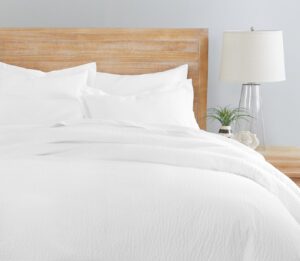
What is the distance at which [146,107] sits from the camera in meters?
4.02

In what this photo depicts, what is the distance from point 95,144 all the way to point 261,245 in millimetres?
1005

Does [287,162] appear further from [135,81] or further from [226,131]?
[135,81]

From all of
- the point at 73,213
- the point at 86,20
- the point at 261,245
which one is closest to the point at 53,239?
the point at 73,213

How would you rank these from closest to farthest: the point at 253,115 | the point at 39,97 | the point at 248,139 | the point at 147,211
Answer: the point at 147,211
the point at 39,97
the point at 248,139
the point at 253,115

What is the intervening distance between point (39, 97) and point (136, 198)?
193 centimetres

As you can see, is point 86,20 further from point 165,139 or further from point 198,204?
point 198,204

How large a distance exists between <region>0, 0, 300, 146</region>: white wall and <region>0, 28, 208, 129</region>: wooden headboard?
0.11 metres

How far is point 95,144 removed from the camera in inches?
118

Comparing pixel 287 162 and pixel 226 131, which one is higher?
pixel 226 131

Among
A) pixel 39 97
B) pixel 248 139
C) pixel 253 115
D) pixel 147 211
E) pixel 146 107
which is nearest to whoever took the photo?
pixel 147 211

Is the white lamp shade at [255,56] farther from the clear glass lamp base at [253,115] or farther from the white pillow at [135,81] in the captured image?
the white pillow at [135,81]

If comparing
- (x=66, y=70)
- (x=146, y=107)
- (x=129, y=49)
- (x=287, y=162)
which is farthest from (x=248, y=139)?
(x=66, y=70)

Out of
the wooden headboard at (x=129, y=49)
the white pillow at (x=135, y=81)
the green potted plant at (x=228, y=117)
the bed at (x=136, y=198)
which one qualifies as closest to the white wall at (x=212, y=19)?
the wooden headboard at (x=129, y=49)

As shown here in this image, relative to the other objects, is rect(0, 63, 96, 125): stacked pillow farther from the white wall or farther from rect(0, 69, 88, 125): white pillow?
the white wall
